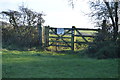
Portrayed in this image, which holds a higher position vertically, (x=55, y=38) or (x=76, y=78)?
(x=55, y=38)

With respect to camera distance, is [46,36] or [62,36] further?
[46,36]

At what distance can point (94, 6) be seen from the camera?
14.4 m

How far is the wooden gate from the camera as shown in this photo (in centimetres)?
1562

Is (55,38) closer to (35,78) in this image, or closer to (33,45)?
(33,45)

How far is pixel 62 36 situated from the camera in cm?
1625

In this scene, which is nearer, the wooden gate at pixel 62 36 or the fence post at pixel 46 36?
the wooden gate at pixel 62 36

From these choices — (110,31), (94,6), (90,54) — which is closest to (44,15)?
(94,6)

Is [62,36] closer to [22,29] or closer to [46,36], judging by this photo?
[46,36]

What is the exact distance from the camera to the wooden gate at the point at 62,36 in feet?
51.2

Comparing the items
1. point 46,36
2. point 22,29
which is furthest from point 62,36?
point 22,29

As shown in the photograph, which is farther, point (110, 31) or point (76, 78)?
point (110, 31)

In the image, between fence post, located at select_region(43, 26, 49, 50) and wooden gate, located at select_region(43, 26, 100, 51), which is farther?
fence post, located at select_region(43, 26, 49, 50)

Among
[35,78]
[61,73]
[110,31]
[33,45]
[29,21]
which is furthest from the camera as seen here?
[29,21]

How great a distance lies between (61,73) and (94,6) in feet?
29.4
